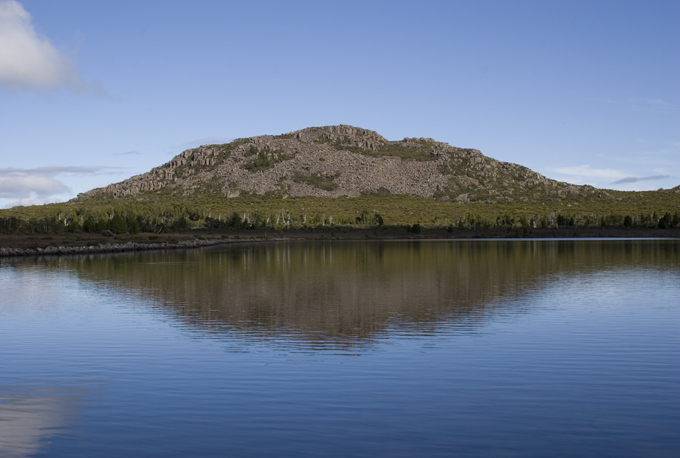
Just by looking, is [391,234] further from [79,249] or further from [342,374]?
[342,374]

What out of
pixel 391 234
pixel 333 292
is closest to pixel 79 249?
pixel 333 292

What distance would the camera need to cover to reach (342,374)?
1452 cm

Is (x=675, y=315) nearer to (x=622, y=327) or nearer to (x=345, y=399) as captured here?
(x=622, y=327)

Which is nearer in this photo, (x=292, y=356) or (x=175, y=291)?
(x=292, y=356)

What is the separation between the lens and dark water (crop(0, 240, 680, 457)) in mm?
10242

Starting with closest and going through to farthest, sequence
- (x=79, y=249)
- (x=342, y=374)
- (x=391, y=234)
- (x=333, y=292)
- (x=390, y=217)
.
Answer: (x=342, y=374) → (x=333, y=292) → (x=79, y=249) → (x=391, y=234) → (x=390, y=217)

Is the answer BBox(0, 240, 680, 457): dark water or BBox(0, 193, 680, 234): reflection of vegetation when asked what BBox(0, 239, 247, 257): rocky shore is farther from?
BBox(0, 240, 680, 457): dark water

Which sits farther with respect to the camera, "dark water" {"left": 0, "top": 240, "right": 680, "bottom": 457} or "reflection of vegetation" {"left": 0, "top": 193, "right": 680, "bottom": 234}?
"reflection of vegetation" {"left": 0, "top": 193, "right": 680, "bottom": 234}

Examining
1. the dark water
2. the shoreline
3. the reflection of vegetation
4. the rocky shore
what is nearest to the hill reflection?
the dark water

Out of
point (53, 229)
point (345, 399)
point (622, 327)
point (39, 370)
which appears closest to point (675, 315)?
point (622, 327)

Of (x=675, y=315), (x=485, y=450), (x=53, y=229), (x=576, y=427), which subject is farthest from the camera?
(x=53, y=229)

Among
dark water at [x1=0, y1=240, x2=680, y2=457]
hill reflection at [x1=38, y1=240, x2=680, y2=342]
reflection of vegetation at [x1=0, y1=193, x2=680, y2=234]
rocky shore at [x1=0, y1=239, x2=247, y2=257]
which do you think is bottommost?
dark water at [x1=0, y1=240, x2=680, y2=457]

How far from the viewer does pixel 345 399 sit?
12.4 meters

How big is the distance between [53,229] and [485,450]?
4744 inches
